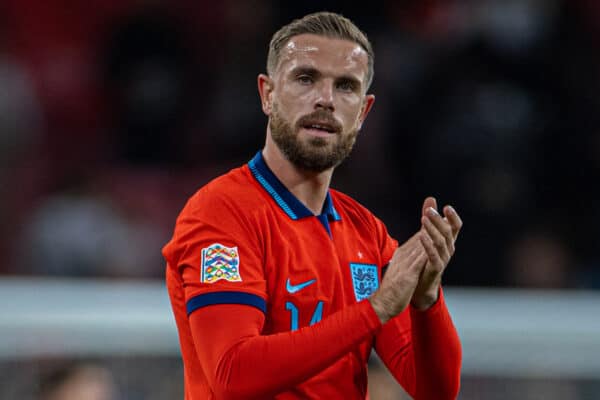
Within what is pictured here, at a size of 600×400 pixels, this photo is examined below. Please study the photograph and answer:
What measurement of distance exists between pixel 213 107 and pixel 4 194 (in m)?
1.48

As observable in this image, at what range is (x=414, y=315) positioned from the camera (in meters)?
2.52

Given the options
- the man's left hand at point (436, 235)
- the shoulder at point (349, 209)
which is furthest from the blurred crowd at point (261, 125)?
the man's left hand at point (436, 235)

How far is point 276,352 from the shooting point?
2.20 metres

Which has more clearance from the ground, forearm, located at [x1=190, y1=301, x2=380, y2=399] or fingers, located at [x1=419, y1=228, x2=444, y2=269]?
fingers, located at [x1=419, y1=228, x2=444, y2=269]

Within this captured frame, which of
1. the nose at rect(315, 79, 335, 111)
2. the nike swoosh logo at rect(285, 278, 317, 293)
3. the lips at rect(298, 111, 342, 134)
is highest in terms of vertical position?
the nose at rect(315, 79, 335, 111)

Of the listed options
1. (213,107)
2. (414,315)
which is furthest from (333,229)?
(213,107)

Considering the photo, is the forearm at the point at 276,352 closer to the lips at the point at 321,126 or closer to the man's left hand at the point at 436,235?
the man's left hand at the point at 436,235

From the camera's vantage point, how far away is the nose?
2.51 meters

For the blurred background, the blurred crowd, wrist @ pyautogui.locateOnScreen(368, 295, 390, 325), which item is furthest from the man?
the blurred crowd

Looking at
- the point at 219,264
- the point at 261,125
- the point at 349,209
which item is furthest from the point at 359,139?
the point at 219,264

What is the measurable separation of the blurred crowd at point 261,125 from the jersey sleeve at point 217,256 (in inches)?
132

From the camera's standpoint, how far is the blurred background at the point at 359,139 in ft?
19.4

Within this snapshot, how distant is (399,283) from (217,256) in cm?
42

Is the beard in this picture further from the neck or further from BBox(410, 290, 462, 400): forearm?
BBox(410, 290, 462, 400): forearm
